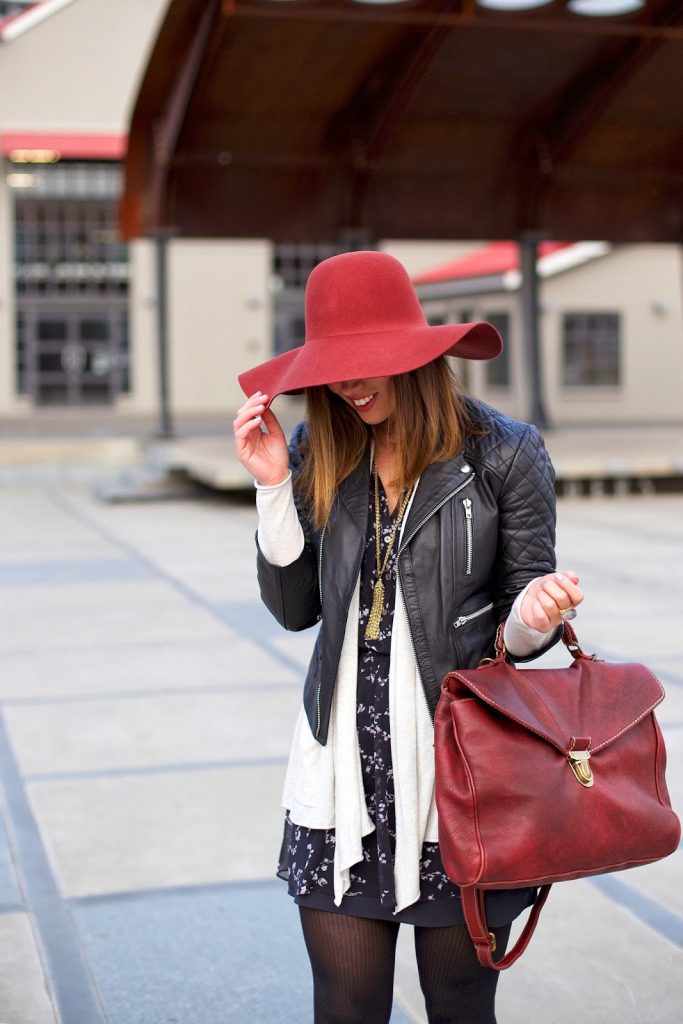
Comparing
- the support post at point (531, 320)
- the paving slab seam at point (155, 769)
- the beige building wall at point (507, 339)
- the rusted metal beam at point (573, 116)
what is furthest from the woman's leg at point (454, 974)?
the beige building wall at point (507, 339)

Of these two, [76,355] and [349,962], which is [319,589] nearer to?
[349,962]

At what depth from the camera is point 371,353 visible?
2.48 meters

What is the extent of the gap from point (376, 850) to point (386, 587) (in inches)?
18.2

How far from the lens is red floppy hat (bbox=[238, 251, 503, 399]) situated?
2.47 m

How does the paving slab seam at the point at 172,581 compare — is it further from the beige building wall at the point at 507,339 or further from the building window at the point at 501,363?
the building window at the point at 501,363

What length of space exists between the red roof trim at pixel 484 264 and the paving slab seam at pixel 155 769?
26.3 m

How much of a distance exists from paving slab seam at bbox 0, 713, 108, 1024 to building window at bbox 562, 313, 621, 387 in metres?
29.5

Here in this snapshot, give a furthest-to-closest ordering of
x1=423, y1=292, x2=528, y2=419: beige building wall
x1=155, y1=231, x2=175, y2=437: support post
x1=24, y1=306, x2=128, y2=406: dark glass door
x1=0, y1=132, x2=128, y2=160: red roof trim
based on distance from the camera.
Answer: x1=24, y1=306, x2=128, y2=406: dark glass door < x1=0, y1=132, x2=128, y2=160: red roof trim < x1=423, y1=292, x2=528, y2=419: beige building wall < x1=155, y1=231, x2=175, y2=437: support post

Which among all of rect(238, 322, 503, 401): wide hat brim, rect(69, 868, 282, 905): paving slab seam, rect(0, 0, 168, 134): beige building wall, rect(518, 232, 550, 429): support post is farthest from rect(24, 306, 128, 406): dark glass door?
rect(238, 322, 503, 401): wide hat brim

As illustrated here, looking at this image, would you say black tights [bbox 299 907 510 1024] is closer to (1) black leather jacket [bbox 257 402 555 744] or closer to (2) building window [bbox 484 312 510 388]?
(1) black leather jacket [bbox 257 402 555 744]

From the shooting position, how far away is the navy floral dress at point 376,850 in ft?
8.13

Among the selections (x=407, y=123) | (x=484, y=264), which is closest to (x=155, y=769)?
(x=407, y=123)

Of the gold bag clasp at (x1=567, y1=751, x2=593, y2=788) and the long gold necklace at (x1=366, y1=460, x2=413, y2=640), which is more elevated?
the long gold necklace at (x1=366, y1=460, x2=413, y2=640)

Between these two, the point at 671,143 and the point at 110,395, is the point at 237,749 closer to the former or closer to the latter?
the point at 671,143
